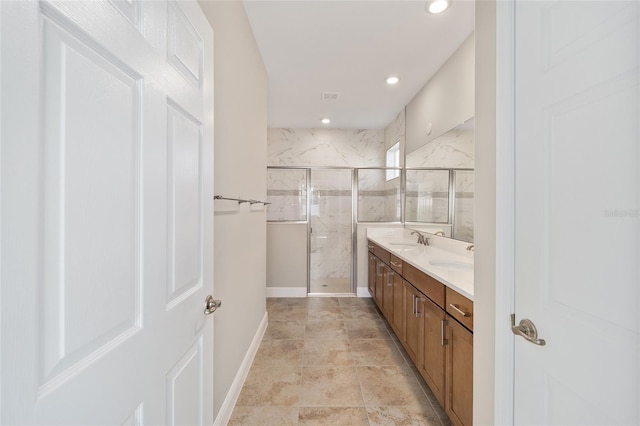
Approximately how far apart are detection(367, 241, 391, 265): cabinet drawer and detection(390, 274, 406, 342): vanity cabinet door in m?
0.34

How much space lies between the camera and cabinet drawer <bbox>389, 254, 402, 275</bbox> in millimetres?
2508

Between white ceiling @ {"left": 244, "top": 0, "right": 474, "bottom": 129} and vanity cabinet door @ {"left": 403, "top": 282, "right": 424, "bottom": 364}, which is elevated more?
white ceiling @ {"left": 244, "top": 0, "right": 474, "bottom": 129}

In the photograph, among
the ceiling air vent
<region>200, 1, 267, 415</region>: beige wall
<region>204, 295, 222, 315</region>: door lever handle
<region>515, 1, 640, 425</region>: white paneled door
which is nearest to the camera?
<region>515, 1, 640, 425</region>: white paneled door

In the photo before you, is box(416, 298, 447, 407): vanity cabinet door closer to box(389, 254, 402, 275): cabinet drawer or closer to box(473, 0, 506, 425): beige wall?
box(473, 0, 506, 425): beige wall

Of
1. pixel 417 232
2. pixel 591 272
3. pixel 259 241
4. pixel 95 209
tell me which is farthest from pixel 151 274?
pixel 417 232

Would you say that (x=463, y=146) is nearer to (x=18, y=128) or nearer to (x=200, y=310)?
(x=200, y=310)

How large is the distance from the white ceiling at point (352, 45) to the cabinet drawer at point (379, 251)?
186 cm

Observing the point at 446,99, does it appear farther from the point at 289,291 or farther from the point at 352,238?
the point at 289,291

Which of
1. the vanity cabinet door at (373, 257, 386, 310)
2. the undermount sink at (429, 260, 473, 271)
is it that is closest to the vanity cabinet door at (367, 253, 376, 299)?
the vanity cabinet door at (373, 257, 386, 310)

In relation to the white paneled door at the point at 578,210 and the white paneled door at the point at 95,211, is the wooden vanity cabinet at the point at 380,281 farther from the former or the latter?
the white paneled door at the point at 95,211

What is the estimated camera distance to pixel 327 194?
430cm

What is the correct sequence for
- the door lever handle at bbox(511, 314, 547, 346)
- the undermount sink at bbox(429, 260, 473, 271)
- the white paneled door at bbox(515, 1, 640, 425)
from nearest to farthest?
1. the white paneled door at bbox(515, 1, 640, 425)
2. the door lever handle at bbox(511, 314, 547, 346)
3. the undermount sink at bbox(429, 260, 473, 271)

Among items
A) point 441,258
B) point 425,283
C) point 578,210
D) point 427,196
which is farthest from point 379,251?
point 578,210

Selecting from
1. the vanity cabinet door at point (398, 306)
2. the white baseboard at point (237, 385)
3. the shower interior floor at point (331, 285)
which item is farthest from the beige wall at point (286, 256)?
the vanity cabinet door at point (398, 306)
